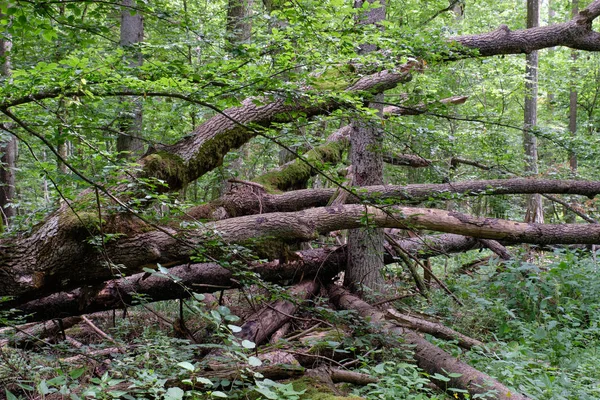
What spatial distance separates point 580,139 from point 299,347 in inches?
184

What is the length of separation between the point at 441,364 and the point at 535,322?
249 centimetres

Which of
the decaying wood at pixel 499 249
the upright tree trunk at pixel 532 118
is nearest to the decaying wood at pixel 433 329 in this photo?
the decaying wood at pixel 499 249

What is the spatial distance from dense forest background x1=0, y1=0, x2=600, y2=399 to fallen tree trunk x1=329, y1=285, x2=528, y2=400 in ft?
0.08

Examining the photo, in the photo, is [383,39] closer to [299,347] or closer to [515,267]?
[299,347]

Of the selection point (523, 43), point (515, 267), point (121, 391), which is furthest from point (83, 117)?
point (515, 267)

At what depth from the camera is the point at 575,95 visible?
1773 centimetres

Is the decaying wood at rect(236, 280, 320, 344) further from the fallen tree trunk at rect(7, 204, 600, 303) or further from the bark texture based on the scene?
the bark texture

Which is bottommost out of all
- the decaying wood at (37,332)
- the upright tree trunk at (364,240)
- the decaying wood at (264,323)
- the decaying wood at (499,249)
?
the decaying wood at (37,332)

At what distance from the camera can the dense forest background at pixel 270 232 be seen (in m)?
3.53

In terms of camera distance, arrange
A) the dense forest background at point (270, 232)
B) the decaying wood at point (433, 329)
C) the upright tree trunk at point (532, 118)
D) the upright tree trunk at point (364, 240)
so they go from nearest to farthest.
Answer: the dense forest background at point (270, 232)
the decaying wood at point (433, 329)
the upright tree trunk at point (364, 240)
the upright tree trunk at point (532, 118)

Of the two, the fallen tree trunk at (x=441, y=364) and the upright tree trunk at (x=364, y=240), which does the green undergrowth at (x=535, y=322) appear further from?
the upright tree trunk at (x=364, y=240)

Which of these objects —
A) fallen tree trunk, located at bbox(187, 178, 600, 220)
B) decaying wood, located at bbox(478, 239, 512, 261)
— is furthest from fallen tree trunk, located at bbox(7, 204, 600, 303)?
decaying wood, located at bbox(478, 239, 512, 261)

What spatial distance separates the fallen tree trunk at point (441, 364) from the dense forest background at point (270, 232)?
3 centimetres

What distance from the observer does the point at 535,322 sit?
6340 millimetres
